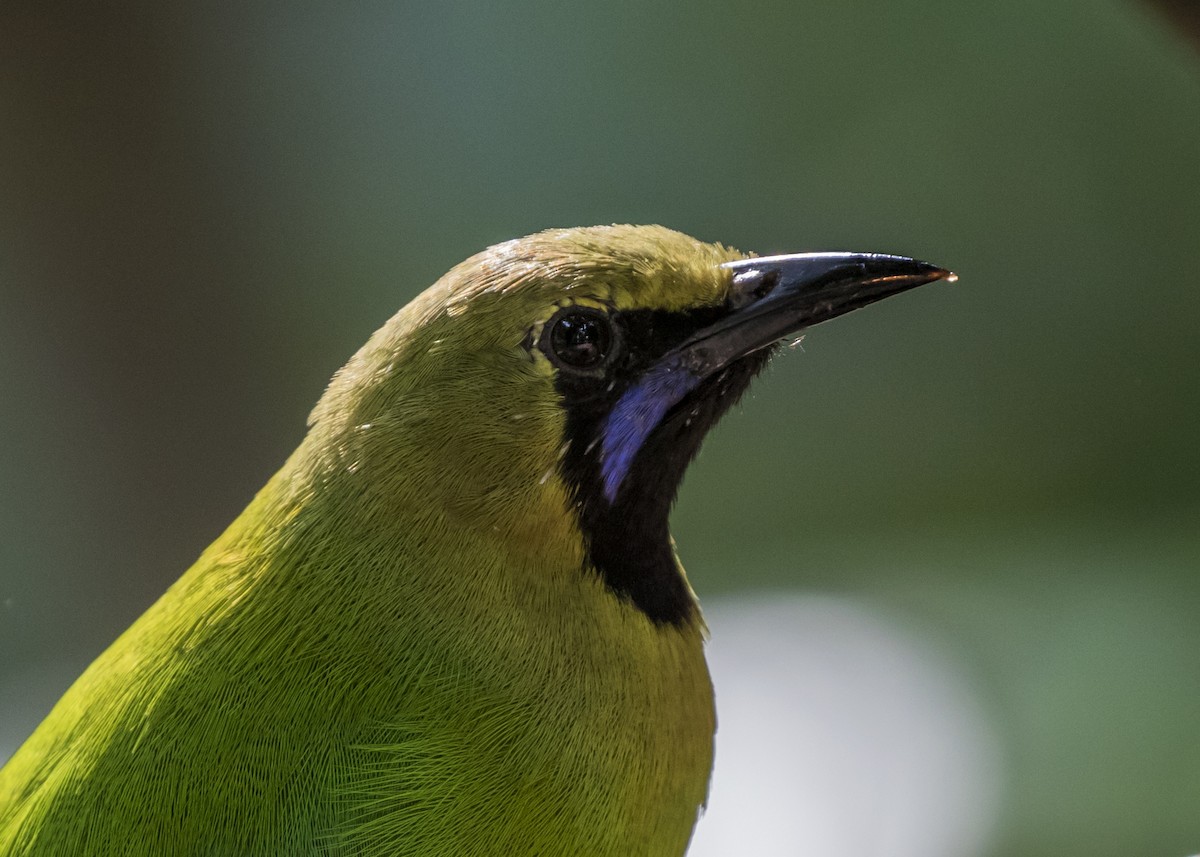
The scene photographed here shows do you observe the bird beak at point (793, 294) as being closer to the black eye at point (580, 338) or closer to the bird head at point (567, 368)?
the bird head at point (567, 368)

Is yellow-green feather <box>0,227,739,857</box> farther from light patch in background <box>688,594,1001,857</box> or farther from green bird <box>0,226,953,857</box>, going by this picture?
light patch in background <box>688,594,1001,857</box>

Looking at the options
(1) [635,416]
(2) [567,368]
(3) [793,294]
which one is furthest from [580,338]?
(3) [793,294]

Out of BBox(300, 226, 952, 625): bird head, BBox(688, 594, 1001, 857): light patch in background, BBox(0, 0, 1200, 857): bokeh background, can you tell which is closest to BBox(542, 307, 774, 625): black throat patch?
BBox(300, 226, 952, 625): bird head

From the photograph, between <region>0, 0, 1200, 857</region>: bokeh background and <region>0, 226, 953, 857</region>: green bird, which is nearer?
<region>0, 226, 953, 857</region>: green bird

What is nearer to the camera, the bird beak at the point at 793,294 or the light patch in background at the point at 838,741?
the bird beak at the point at 793,294

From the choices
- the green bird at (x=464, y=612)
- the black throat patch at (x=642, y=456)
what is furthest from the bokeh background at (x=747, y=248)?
the green bird at (x=464, y=612)

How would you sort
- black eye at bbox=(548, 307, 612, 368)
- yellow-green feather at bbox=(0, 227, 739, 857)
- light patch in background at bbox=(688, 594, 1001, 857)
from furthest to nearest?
light patch in background at bbox=(688, 594, 1001, 857) → black eye at bbox=(548, 307, 612, 368) → yellow-green feather at bbox=(0, 227, 739, 857)

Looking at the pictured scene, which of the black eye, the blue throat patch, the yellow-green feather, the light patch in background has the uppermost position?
the black eye
